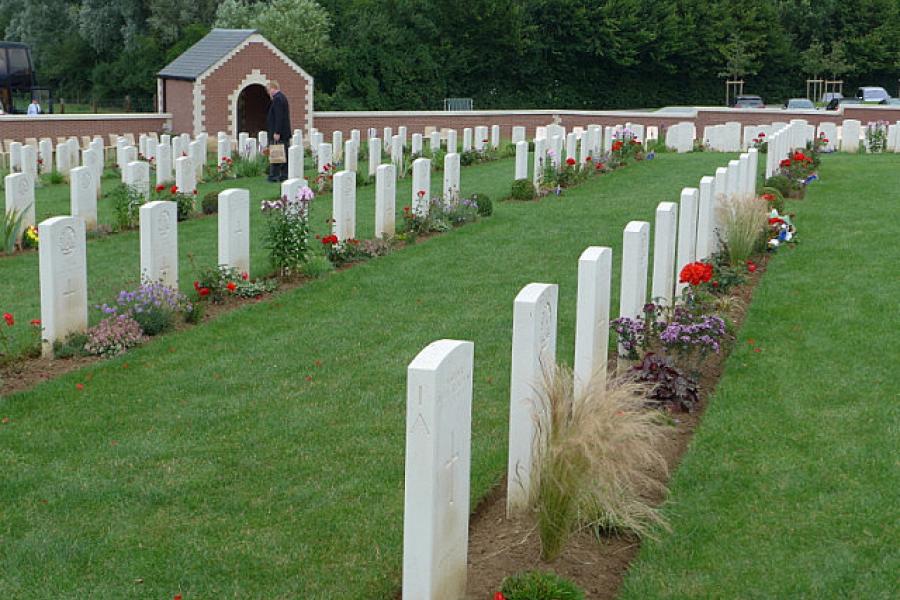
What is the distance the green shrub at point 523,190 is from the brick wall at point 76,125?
1513cm

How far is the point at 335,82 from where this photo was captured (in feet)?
154

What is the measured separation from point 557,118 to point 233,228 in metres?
26.6

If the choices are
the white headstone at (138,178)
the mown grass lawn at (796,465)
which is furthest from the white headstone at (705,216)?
the white headstone at (138,178)

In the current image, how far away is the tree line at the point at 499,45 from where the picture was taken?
4672 cm


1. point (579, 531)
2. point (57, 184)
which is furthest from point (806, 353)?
point (57, 184)

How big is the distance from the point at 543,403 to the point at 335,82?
42483 millimetres

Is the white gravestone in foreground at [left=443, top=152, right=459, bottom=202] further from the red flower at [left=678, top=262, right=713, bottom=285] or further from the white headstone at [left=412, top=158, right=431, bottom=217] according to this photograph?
the red flower at [left=678, top=262, right=713, bottom=285]

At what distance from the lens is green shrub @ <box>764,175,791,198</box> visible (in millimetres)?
16781

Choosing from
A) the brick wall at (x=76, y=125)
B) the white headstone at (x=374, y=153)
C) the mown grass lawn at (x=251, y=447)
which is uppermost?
the brick wall at (x=76, y=125)

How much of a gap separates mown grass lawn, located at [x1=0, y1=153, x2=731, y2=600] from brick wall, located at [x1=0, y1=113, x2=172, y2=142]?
17978mm

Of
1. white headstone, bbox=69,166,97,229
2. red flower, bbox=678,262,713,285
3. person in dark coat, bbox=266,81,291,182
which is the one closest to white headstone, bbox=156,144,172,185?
person in dark coat, bbox=266,81,291,182

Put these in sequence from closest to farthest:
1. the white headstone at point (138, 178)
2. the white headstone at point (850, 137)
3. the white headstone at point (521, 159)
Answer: the white headstone at point (138, 178), the white headstone at point (521, 159), the white headstone at point (850, 137)

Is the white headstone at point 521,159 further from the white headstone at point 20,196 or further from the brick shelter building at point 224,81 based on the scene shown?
the brick shelter building at point 224,81

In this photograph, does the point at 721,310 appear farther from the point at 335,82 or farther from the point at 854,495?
the point at 335,82
